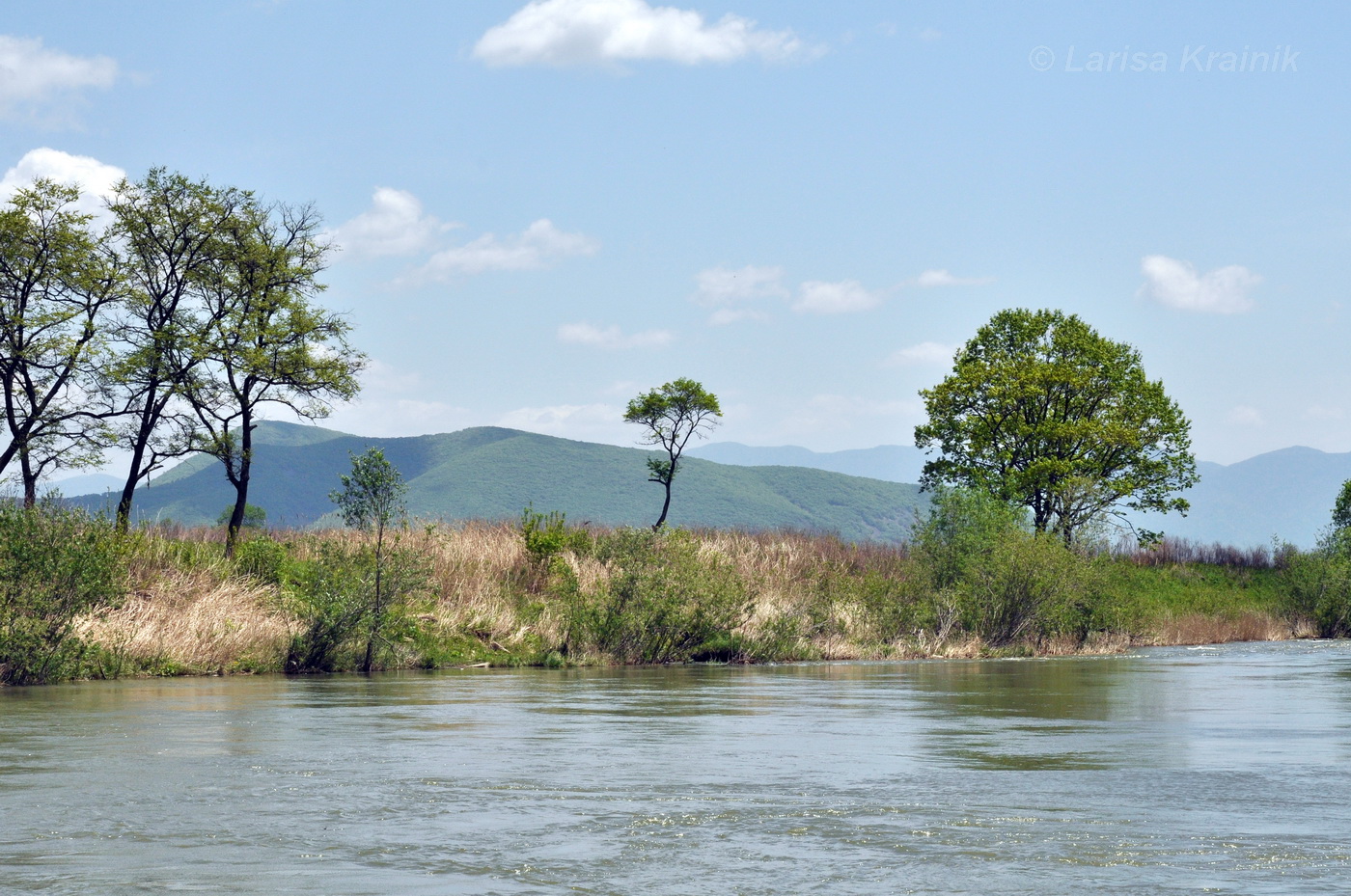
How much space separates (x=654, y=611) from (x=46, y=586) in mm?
13027

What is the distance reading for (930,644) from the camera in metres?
38.9

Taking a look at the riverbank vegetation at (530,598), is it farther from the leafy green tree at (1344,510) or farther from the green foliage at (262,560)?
the leafy green tree at (1344,510)

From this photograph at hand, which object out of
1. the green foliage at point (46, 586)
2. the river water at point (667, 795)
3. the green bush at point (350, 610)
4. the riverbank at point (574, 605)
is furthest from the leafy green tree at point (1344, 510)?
the green foliage at point (46, 586)

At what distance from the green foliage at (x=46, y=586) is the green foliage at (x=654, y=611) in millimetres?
10442

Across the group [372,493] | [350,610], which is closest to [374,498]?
[372,493]

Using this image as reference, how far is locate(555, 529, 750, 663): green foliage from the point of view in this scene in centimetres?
3316

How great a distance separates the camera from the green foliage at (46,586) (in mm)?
25016

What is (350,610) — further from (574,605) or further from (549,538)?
(549,538)

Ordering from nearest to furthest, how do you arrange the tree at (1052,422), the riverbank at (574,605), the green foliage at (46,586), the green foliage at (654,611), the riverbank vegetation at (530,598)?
the green foliage at (46,586) < the riverbank vegetation at (530,598) < the riverbank at (574,605) < the green foliage at (654,611) < the tree at (1052,422)

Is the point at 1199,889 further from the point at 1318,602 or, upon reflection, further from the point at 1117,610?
the point at 1318,602

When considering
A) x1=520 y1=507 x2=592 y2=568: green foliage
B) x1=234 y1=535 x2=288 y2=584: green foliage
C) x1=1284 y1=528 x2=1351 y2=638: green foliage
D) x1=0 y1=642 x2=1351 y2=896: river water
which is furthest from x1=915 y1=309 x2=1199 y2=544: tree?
x1=0 y1=642 x2=1351 y2=896: river water

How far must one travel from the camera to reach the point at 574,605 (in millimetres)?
33656

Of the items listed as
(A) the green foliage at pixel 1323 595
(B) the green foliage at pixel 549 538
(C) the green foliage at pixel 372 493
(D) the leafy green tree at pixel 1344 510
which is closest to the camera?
(C) the green foliage at pixel 372 493

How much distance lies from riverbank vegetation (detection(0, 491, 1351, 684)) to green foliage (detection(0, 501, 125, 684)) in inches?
1.5
